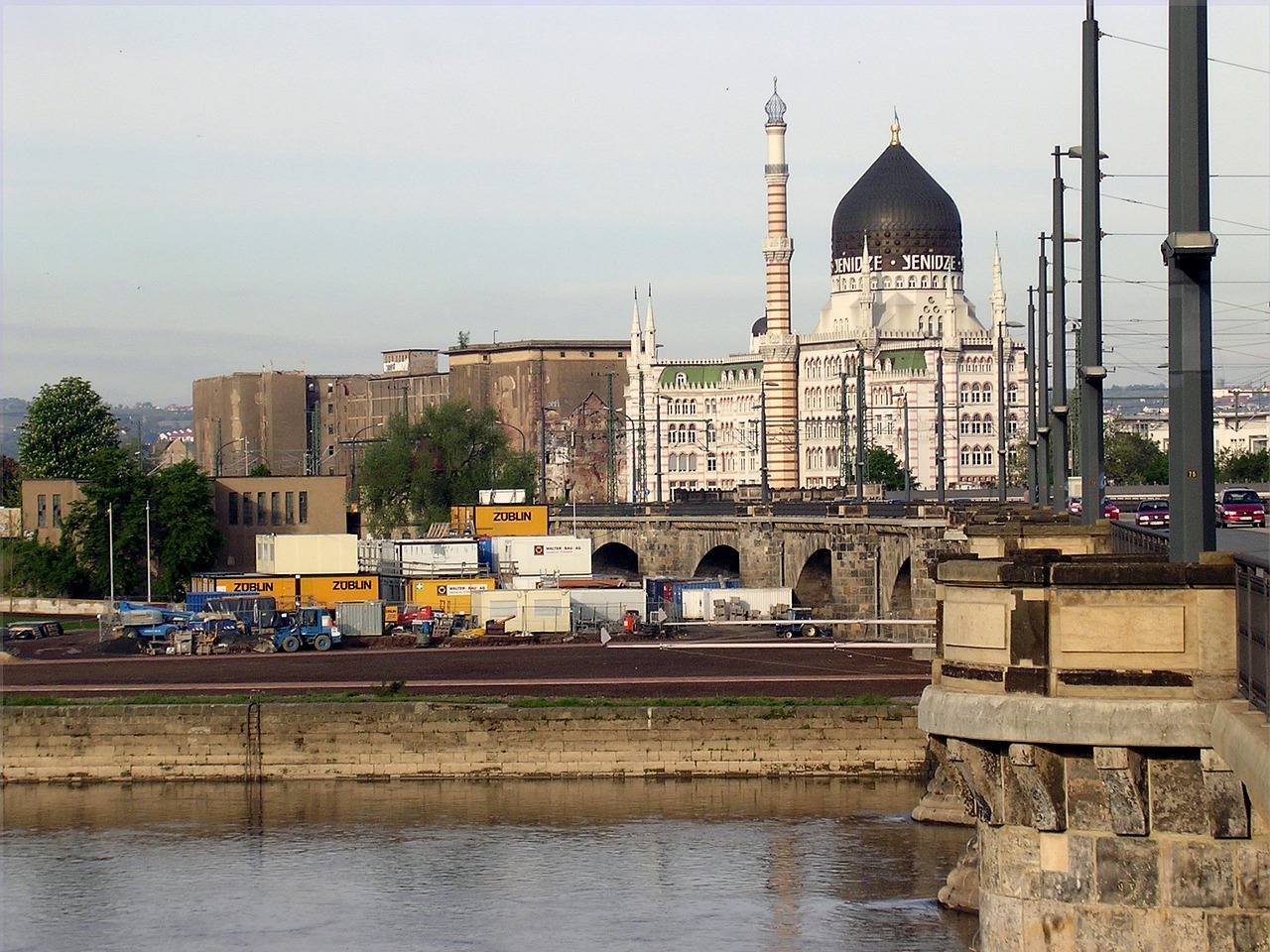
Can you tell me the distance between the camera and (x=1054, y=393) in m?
39.2

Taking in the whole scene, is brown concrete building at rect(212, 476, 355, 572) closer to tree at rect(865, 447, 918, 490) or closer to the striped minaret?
tree at rect(865, 447, 918, 490)

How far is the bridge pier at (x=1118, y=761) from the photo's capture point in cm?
1236

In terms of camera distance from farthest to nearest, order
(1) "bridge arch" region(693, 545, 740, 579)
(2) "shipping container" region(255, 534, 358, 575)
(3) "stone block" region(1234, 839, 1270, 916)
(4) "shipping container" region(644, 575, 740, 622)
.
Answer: (1) "bridge arch" region(693, 545, 740, 579), (2) "shipping container" region(255, 534, 358, 575), (4) "shipping container" region(644, 575, 740, 622), (3) "stone block" region(1234, 839, 1270, 916)

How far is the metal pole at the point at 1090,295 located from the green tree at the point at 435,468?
103 m

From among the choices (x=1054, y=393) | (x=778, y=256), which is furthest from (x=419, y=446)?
(x=1054, y=393)

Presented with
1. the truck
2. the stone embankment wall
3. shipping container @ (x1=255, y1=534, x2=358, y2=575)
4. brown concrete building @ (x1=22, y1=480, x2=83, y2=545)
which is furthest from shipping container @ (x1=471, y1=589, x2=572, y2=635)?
brown concrete building @ (x1=22, y1=480, x2=83, y2=545)

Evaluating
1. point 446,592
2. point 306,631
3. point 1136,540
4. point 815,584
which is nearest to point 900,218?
point 815,584

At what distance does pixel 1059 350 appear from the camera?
131 ft

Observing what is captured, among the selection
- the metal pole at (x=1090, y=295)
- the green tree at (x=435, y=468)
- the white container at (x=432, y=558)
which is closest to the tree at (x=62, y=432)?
the green tree at (x=435, y=468)

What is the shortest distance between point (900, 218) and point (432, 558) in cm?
10260

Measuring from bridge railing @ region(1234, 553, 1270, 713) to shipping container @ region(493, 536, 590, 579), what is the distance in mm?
84864

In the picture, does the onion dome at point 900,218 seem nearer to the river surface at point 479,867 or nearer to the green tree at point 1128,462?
the green tree at point 1128,462

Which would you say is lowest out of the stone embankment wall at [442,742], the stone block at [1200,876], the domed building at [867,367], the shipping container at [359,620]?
the stone embankment wall at [442,742]

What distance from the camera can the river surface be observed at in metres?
32.0
